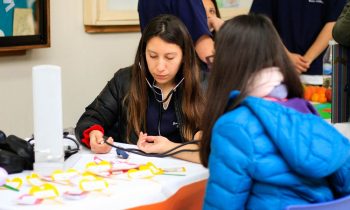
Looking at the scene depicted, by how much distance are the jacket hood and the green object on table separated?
51.9 inches

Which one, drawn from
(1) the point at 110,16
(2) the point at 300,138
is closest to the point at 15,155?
(2) the point at 300,138

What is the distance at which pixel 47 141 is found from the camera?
1.73m

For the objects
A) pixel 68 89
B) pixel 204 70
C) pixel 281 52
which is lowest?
pixel 68 89

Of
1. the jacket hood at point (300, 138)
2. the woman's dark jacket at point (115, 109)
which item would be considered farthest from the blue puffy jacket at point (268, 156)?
the woman's dark jacket at point (115, 109)

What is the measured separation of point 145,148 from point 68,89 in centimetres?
171

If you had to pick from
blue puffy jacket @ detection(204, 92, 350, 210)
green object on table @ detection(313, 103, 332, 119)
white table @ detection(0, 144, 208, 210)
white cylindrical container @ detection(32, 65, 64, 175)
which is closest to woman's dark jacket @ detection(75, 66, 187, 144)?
white table @ detection(0, 144, 208, 210)

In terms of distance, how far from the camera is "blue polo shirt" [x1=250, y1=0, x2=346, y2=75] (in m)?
3.25

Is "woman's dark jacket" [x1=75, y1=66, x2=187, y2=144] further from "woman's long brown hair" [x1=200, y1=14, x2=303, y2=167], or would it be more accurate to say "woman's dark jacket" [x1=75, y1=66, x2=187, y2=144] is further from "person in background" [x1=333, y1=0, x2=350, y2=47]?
"woman's long brown hair" [x1=200, y1=14, x2=303, y2=167]

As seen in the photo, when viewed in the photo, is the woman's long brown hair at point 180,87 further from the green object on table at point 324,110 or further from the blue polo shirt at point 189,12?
the green object on table at point 324,110

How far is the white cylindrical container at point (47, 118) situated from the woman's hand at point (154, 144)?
0.33 m

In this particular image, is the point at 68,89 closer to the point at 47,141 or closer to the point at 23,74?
the point at 23,74

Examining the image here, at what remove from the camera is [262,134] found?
1.33 meters

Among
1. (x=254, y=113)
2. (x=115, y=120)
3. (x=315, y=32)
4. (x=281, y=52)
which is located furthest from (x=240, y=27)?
(x=315, y=32)

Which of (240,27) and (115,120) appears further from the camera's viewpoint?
(115,120)
